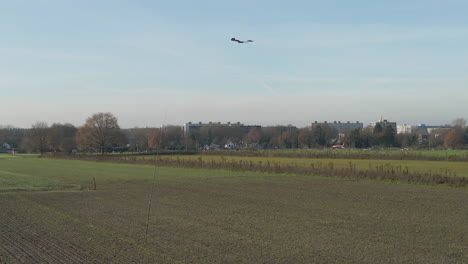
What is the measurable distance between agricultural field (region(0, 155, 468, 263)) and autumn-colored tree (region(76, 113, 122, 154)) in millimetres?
104060

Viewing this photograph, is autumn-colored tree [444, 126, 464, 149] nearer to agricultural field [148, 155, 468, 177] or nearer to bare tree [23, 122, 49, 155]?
agricultural field [148, 155, 468, 177]

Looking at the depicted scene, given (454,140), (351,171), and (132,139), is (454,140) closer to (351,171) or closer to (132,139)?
(132,139)

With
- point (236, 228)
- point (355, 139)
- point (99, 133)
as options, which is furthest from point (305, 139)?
point (236, 228)

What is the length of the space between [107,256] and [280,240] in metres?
5.71

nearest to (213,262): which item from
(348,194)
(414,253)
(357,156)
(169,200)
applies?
(414,253)

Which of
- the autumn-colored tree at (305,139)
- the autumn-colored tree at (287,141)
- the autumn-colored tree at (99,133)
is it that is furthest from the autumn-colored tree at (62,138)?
the autumn-colored tree at (305,139)

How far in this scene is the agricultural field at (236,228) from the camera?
13.9m

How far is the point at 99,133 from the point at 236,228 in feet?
401

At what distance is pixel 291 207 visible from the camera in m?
25.4

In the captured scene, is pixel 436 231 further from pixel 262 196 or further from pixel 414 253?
pixel 262 196

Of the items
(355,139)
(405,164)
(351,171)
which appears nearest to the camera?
(351,171)

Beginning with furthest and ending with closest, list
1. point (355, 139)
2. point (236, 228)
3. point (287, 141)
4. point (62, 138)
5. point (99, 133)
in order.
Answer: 1. point (287, 141)
2. point (355, 139)
3. point (62, 138)
4. point (99, 133)
5. point (236, 228)

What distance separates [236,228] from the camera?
61.1 ft

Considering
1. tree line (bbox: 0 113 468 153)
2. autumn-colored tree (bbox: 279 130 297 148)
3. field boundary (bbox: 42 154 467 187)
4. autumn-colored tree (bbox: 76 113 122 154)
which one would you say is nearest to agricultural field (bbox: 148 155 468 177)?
field boundary (bbox: 42 154 467 187)
